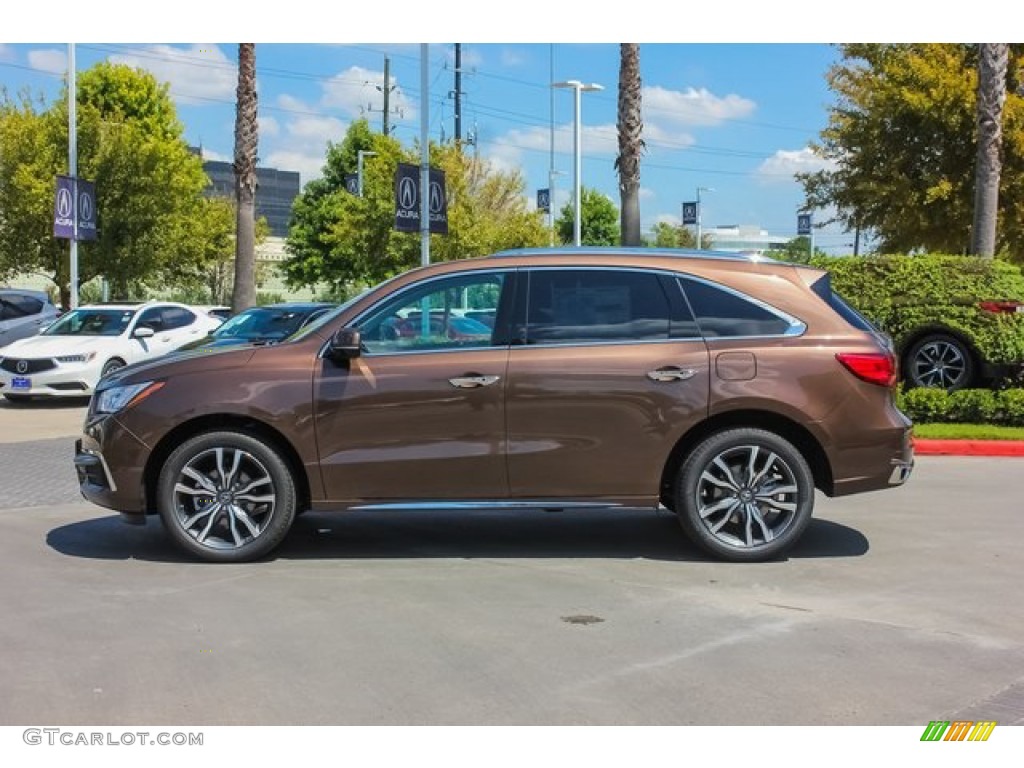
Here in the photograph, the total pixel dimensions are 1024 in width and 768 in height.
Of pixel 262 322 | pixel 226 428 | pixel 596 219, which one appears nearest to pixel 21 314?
pixel 262 322

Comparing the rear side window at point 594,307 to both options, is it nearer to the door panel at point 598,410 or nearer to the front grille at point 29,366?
the door panel at point 598,410

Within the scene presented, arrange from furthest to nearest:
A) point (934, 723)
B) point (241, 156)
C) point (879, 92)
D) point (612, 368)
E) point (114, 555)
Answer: point (241, 156)
point (879, 92)
point (114, 555)
point (612, 368)
point (934, 723)

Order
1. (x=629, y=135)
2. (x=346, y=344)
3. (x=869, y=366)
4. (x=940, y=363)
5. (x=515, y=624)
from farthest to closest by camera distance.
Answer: (x=629, y=135)
(x=940, y=363)
(x=869, y=366)
(x=346, y=344)
(x=515, y=624)

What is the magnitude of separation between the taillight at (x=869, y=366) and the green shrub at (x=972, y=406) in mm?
5989

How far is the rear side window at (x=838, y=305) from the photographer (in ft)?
21.3

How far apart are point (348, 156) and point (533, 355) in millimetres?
46270

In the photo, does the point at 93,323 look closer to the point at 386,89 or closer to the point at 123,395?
the point at 123,395

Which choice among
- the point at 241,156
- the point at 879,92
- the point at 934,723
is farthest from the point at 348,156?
the point at 934,723

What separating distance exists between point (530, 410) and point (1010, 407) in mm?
7778

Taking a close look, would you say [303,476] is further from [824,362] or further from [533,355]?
[824,362]

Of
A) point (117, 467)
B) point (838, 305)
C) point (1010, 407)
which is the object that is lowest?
point (117, 467)

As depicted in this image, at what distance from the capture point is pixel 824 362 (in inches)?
248

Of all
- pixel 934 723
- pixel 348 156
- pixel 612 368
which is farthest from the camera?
pixel 348 156

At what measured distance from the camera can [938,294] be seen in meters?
12.4
